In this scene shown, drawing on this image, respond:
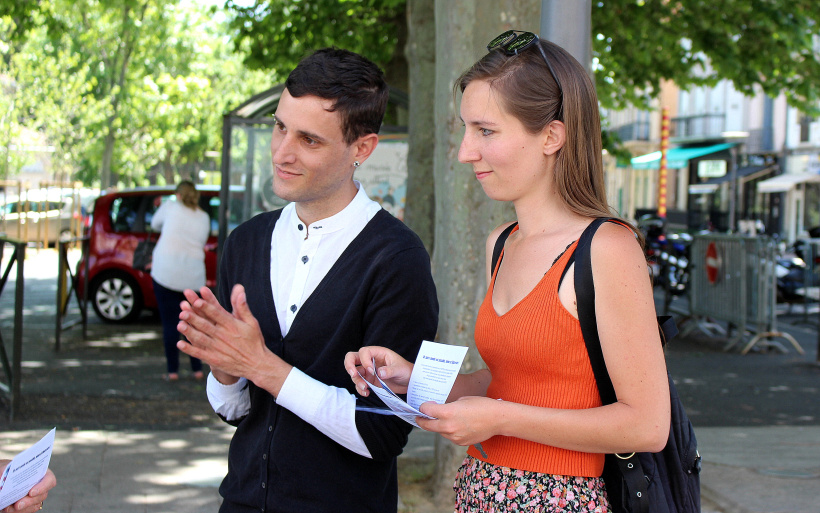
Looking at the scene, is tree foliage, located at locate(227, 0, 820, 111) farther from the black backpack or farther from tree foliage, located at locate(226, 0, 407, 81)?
the black backpack

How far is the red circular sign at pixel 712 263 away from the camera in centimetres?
1187

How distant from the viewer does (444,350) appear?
1802 mm

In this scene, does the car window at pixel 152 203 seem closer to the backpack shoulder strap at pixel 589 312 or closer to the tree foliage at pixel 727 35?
the tree foliage at pixel 727 35

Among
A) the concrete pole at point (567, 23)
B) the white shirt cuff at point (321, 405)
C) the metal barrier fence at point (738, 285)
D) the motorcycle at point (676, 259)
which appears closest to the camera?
the white shirt cuff at point (321, 405)

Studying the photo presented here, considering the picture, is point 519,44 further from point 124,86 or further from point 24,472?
point 124,86

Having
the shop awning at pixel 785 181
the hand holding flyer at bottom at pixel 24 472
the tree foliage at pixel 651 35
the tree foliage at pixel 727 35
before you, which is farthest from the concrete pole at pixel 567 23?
the shop awning at pixel 785 181

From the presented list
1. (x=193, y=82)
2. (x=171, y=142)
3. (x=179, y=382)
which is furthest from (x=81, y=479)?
(x=171, y=142)

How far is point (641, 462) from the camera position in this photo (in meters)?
1.86

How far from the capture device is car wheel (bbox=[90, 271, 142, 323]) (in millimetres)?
12367

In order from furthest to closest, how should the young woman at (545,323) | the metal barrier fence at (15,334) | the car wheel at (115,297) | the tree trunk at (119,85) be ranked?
the tree trunk at (119,85), the car wheel at (115,297), the metal barrier fence at (15,334), the young woman at (545,323)

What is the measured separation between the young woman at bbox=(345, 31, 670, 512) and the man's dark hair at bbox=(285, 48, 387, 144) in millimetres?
303

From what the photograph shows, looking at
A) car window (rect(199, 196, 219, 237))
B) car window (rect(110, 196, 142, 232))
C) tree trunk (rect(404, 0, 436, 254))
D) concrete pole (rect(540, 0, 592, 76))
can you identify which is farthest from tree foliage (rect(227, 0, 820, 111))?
concrete pole (rect(540, 0, 592, 76))

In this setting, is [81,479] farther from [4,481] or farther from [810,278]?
[810,278]

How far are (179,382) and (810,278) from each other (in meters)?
12.5
